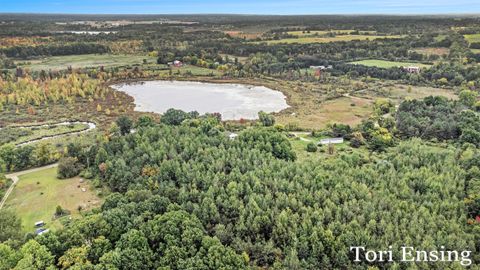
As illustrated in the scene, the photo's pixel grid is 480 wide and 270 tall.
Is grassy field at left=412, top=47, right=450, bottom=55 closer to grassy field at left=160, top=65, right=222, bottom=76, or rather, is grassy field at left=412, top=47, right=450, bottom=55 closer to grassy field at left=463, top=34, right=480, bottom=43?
grassy field at left=463, top=34, right=480, bottom=43

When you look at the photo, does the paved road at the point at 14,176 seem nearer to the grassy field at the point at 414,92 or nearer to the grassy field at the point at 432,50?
the grassy field at the point at 414,92

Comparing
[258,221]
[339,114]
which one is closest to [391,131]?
[339,114]

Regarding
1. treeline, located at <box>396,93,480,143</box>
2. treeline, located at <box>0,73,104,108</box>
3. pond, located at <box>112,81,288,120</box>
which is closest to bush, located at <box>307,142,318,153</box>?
treeline, located at <box>396,93,480,143</box>

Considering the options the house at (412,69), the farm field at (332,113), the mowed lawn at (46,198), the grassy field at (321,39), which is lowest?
the mowed lawn at (46,198)

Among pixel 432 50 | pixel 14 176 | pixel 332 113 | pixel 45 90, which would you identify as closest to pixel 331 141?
pixel 332 113

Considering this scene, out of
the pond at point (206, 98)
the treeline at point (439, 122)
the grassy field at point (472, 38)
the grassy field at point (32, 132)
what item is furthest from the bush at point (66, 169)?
the grassy field at point (472, 38)

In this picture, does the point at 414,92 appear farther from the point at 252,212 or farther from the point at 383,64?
the point at 252,212

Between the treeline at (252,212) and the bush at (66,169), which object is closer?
the treeline at (252,212)
